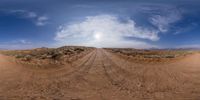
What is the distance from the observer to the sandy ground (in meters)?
14.8

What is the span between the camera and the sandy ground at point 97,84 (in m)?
14.8

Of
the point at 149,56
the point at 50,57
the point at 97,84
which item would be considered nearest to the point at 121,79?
the point at 97,84

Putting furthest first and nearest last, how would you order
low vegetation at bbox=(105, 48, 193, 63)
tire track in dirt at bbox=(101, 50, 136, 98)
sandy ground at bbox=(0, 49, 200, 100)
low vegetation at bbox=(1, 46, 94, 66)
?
low vegetation at bbox=(105, 48, 193, 63) → low vegetation at bbox=(1, 46, 94, 66) → tire track in dirt at bbox=(101, 50, 136, 98) → sandy ground at bbox=(0, 49, 200, 100)

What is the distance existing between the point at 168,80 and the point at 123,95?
17.7 ft

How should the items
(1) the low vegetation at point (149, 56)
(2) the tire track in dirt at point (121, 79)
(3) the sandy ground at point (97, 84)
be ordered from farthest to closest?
(1) the low vegetation at point (149, 56) → (2) the tire track in dirt at point (121, 79) → (3) the sandy ground at point (97, 84)

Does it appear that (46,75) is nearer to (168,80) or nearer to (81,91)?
(81,91)

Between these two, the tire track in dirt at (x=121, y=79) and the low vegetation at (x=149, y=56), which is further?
the low vegetation at (x=149, y=56)

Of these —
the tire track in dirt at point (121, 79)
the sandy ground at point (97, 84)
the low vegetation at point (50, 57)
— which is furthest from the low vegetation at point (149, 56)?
the tire track in dirt at point (121, 79)

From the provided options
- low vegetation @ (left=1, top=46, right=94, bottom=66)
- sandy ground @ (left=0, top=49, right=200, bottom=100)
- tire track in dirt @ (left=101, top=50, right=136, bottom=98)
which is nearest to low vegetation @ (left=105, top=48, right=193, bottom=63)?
low vegetation @ (left=1, top=46, right=94, bottom=66)

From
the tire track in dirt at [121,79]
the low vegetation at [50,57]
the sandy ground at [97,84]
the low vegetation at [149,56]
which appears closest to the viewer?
the sandy ground at [97,84]

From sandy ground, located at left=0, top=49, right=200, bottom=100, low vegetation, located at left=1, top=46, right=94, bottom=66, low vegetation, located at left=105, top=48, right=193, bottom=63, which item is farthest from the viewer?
low vegetation, located at left=105, top=48, right=193, bottom=63

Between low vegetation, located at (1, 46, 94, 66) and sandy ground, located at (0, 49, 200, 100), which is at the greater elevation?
low vegetation, located at (1, 46, 94, 66)

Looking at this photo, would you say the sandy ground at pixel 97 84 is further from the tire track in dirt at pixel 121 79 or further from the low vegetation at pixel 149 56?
the low vegetation at pixel 149 56

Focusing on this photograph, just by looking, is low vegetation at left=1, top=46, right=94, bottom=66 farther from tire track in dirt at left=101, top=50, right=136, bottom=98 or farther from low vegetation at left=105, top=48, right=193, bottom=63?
low vegetation at left=105, top=48, right=193, bottom=63
